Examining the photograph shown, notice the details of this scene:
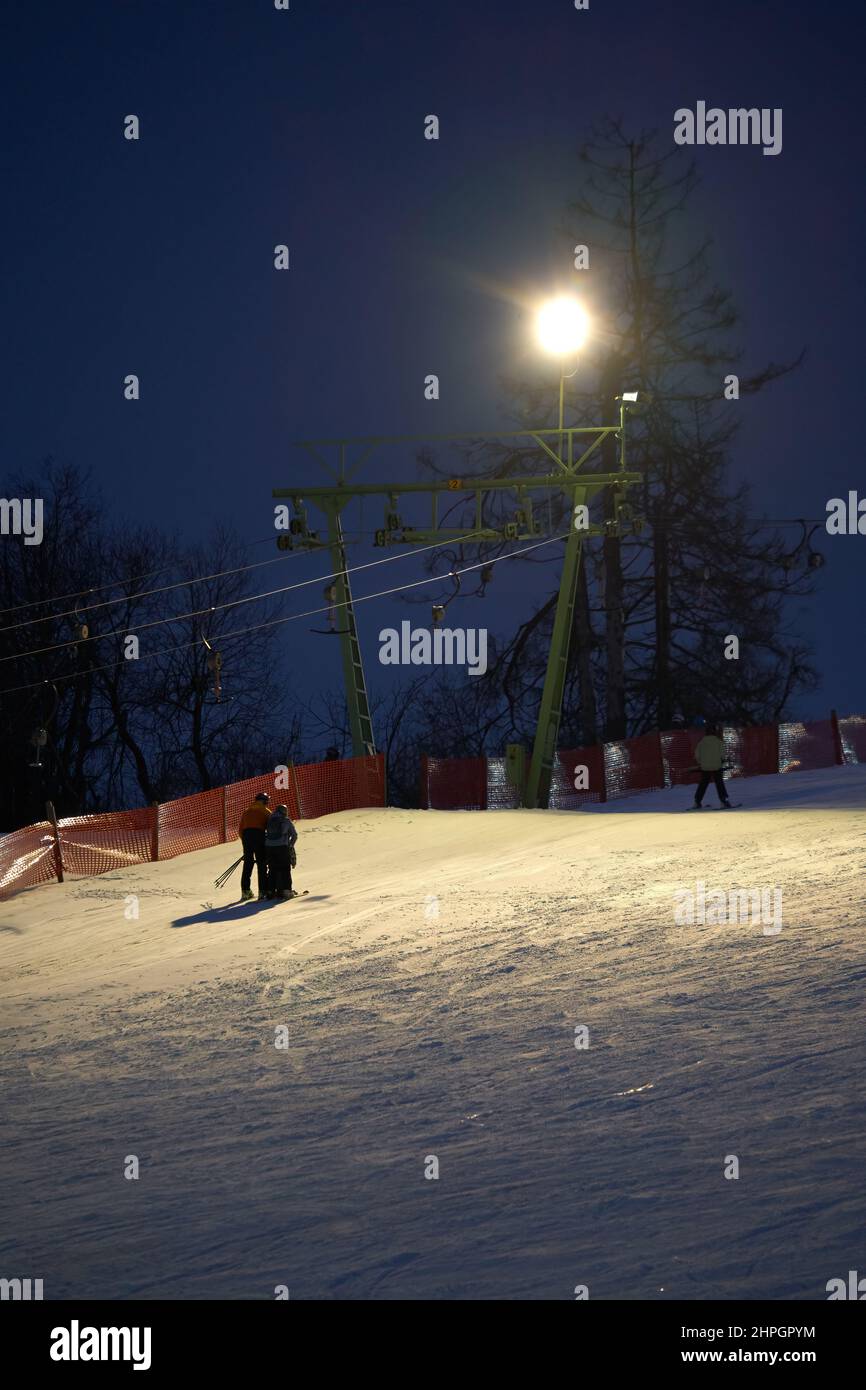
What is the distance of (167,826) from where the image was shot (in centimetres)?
2631

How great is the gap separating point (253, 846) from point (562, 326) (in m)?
14.6

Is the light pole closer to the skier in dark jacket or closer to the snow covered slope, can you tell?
the skier in dark jacket

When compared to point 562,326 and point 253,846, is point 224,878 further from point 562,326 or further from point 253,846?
point 562,326

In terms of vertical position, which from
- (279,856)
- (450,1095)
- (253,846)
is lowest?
(450,1095)

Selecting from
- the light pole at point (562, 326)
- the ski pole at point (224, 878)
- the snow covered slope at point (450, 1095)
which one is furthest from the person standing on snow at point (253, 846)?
the light pole at point (562, 326)

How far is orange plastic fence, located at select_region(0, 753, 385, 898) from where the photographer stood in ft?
77.1

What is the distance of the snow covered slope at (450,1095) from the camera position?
24.8 ft

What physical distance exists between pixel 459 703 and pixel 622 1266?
220 ft

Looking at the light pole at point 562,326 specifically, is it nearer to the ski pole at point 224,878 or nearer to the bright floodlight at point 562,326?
the bright floodlight at point 562,326

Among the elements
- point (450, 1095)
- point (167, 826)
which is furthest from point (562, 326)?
point (450, 1095)

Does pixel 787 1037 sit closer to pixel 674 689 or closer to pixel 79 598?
pixel 674 689

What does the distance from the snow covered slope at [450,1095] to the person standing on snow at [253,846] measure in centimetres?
108

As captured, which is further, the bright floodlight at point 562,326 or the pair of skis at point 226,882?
the bright floodlight at point 562,326

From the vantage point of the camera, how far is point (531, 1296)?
7.07 meters
